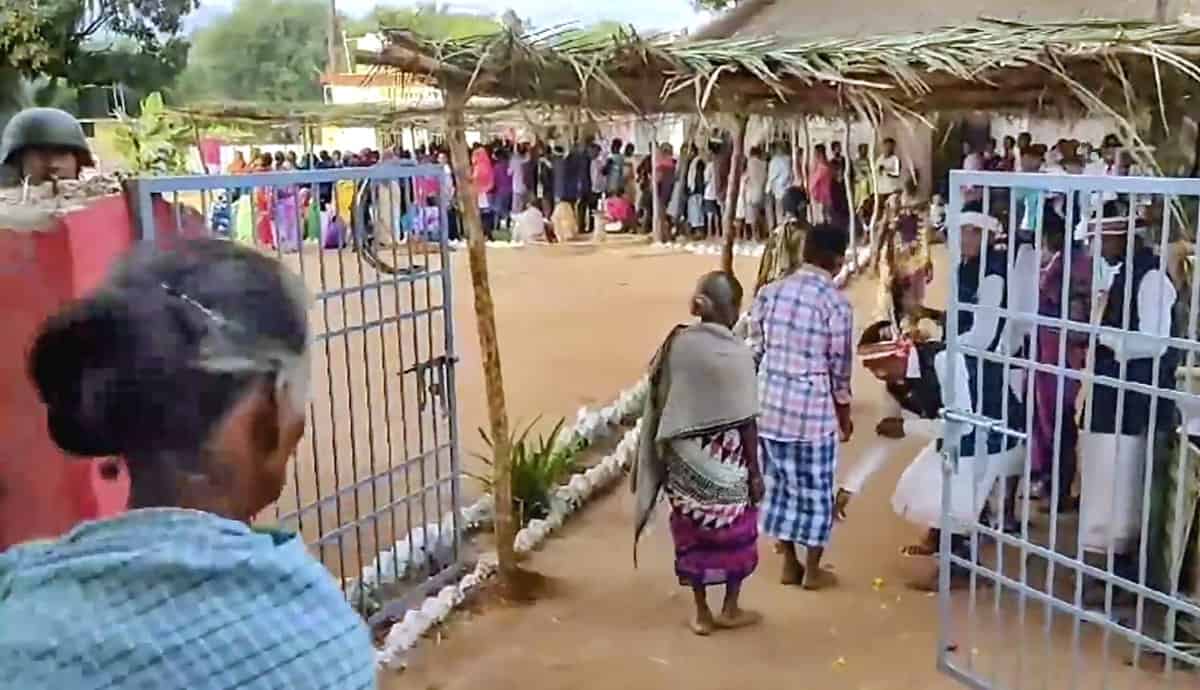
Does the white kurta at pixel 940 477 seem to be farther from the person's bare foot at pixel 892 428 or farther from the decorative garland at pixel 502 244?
the decorative garland at pixel 502 244

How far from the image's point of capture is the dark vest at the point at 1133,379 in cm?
395

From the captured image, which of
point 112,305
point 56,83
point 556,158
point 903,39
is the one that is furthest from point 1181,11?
point 56,83

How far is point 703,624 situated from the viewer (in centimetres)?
465

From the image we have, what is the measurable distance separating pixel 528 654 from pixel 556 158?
1430cm

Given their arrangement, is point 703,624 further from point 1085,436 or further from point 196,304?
point 196,304

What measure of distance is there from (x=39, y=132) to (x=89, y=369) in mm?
3050

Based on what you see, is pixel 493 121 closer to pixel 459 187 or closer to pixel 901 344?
pixel 459 187

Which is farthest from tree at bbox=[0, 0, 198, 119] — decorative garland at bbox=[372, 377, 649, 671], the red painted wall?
the red painted wall

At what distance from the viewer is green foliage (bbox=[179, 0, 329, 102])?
35.3 meters

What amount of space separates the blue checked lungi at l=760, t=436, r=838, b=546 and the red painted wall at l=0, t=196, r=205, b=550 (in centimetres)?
278

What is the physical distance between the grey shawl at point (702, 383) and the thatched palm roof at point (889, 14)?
178 centimetres

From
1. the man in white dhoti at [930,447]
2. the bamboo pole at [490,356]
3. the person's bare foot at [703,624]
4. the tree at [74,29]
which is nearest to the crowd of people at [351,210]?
the bamboo pole at [490,356]

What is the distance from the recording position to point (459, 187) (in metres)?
4.67

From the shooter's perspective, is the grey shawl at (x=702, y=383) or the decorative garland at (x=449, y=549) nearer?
the grey shawl at (x=702, y=383)
